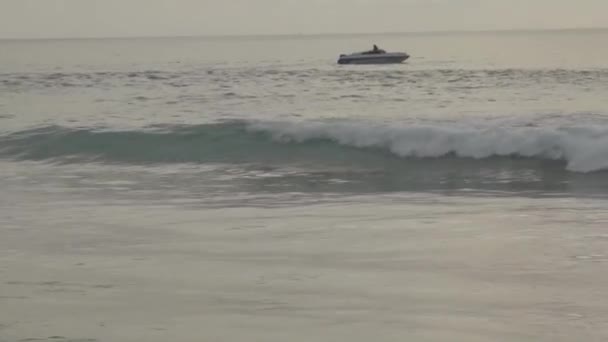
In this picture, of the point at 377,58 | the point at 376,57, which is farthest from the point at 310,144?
the point at 377,58

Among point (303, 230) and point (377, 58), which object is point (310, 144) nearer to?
point (303, 230)

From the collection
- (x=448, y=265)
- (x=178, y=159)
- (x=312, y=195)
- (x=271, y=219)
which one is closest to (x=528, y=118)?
(x=178, y=159)

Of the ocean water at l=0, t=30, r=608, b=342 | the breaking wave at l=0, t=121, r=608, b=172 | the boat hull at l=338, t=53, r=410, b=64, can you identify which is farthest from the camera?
the boat hull at l=338, t=53, r=410, b=64

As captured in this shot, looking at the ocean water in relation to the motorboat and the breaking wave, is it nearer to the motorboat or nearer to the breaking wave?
the breaking wave

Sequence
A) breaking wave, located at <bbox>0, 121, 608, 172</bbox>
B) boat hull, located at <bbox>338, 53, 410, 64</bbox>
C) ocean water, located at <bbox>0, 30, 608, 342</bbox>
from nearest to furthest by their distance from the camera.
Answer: ocean water, located at <bbox>0, 30, 608, 342</bbox> < breaking wave, located at <bbox>0, 121, 608, 172</bbox> < boat hull, located at <bbox>338, 53, 410, 64</bbox>

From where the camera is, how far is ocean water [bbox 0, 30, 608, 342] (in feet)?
19.5

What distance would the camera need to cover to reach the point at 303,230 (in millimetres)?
8953

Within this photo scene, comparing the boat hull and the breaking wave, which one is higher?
the breaking wave

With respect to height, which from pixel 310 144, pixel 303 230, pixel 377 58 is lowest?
pixel 377 58

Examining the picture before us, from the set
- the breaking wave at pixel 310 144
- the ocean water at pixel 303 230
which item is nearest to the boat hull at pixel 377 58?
the ocean water at pixel 303 230

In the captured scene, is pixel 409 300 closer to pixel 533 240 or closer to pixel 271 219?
pixel 533 240

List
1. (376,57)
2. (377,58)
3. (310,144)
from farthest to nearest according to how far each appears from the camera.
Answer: (377,58), (376,57), (310,144)

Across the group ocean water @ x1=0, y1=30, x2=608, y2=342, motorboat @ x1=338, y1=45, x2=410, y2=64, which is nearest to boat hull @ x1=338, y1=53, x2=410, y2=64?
motorboat @ x1=338, y1=45, x2=410, y2=64

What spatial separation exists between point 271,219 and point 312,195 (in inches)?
76.1
